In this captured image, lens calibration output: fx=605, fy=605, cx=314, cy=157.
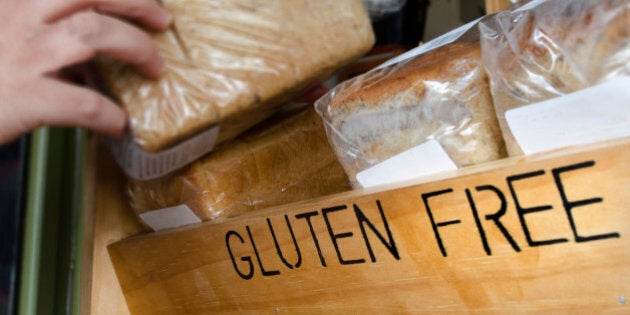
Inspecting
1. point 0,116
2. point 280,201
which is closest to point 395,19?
point 280,201

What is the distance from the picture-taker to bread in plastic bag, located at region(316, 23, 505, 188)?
2.64 feet

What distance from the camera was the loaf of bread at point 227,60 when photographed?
0.73 m

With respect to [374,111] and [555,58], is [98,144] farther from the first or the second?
[555,58]

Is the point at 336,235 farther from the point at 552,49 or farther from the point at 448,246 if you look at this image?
the point at 552,49

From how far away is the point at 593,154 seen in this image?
1.89 ft

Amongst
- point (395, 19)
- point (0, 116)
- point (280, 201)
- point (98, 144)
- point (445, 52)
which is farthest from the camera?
point (395, 19)

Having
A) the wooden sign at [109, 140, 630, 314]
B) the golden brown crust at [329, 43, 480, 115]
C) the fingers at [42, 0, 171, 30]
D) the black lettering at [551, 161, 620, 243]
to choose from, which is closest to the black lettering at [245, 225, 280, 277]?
the wooden sign at [109, 140, 630, 314]

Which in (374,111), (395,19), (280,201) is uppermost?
(395,19)

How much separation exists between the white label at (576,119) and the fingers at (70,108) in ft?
1.52

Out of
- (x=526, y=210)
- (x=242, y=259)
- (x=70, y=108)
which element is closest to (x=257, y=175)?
(x=242, y=259)

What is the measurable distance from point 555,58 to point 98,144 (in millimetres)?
965

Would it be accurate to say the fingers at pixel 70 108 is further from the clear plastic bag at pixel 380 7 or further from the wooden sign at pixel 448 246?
the clear plastic bag at pixel 380 7

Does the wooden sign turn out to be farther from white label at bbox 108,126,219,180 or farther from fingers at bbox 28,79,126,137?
fingers at bbox 28,79,126,137

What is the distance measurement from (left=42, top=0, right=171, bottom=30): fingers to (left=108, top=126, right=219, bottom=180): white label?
14 centimetres
